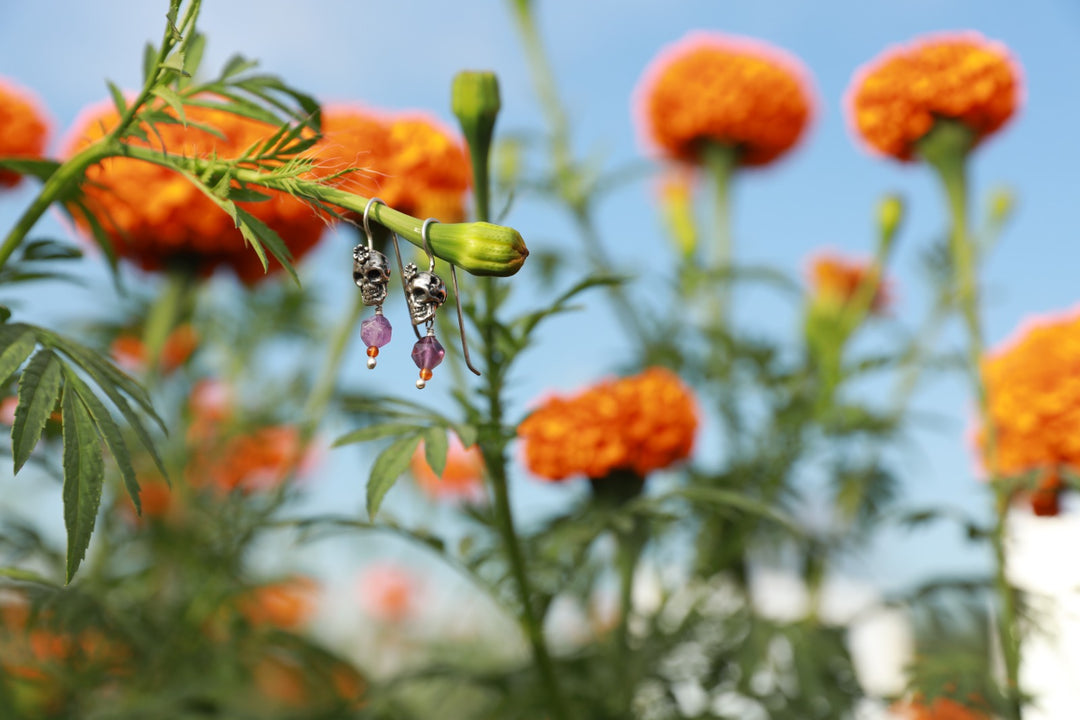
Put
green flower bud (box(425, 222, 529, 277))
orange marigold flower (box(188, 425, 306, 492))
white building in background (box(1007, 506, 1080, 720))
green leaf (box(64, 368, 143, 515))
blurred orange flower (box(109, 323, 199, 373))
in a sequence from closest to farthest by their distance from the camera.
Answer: green flower bud (box(425, 222, 529, 277)), green leaf (box(64, 368, 143, 515)), white building in background (box(1007, 506, 1080, 720)), orange marigold flower (box(188, 425, 306, 492)), blurred orange flower (box(109, 323, 199, 373))

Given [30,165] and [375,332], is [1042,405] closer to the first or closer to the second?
[375,332]

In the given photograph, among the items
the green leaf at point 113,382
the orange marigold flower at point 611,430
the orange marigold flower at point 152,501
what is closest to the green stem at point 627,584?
the orange marigold flower at point 611,430

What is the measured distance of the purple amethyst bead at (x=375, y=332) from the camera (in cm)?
50

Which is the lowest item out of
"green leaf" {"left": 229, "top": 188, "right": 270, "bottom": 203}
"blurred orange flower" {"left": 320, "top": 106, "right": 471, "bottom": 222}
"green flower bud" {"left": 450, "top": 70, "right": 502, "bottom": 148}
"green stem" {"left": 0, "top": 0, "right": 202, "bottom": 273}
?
"green leaf" {"left": 229, "top": 188, "right": 270, "bottom": 203}

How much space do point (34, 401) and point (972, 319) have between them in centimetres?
95

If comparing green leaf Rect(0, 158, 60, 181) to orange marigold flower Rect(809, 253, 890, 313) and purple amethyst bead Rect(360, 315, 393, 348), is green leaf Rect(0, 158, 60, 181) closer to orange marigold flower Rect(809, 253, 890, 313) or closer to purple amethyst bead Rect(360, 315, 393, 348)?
purple amethyst bead Rect(360, 315, 393, 348)

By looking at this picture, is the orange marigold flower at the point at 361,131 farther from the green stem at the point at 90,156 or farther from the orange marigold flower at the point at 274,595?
the orange marigold flower at the point at 274,595

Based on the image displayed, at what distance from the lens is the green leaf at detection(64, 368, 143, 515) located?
54 cm

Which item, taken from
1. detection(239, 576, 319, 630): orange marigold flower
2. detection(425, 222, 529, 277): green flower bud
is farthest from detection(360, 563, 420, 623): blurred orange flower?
detection(425, 222, 529, 277): green flower bud

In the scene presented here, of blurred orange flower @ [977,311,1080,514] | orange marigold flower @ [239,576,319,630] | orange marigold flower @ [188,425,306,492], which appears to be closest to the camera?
blurred orange flower @ [977,311,1080,514]

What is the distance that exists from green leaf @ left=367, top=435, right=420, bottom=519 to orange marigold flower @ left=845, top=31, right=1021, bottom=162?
89cm

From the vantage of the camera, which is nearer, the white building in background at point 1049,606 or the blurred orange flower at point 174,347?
the white building in background at point 1049,606

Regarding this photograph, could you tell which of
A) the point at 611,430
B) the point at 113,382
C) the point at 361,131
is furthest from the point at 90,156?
the point at 611,430

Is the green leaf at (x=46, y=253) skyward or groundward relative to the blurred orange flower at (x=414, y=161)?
groundward
